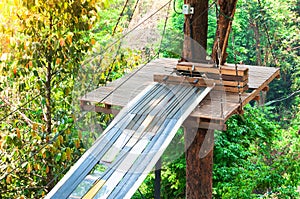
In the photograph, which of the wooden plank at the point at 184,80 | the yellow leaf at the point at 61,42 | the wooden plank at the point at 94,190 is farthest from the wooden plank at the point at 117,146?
the yellow leaf at the point at 61,42

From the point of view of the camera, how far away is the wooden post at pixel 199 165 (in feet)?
12.8

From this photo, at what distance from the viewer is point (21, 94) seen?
4840 millimetres

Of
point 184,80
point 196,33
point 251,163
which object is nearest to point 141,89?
point 184,80

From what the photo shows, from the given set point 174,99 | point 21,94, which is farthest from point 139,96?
point 21,94

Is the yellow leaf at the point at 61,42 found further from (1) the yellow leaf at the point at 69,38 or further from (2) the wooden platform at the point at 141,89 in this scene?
(2) the wooden platform at the point at 141,89

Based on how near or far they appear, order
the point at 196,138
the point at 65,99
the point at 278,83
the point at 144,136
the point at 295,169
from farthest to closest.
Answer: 1. the point at 278,83
2. the point at 295,169
3. the point at 65,99
4. the point at 196,138
5. the point at 144,136

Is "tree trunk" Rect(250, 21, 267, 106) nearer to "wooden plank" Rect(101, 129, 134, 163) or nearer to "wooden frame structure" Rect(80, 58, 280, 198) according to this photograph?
"wooden frame structure" Rect(80, 58, 280, 198)

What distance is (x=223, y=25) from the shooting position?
3801mm

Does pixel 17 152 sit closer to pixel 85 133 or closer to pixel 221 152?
pixel 85 133

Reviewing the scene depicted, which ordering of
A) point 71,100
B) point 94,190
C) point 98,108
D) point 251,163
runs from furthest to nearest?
point 251,163, point 71,100, point 98,108, point 94,190

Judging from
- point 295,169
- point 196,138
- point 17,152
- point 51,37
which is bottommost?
point 295,169

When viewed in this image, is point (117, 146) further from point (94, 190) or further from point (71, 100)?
point (71, 100)

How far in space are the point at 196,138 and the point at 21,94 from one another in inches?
72.6

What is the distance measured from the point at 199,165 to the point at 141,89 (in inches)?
34.7
